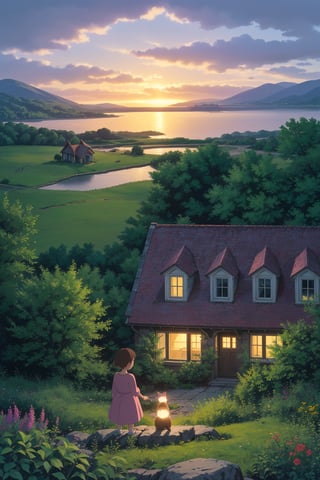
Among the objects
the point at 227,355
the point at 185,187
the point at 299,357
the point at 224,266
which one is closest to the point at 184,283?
the point at 224,266

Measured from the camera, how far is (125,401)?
23.0 m

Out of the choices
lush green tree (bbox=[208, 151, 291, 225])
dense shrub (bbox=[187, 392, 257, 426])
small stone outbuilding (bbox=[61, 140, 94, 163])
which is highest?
small stone outbuilding (bbox=[61, 140, 94, 163])

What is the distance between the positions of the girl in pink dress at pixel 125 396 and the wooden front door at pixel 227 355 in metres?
15.2

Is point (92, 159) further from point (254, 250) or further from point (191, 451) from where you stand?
point (191, 451)

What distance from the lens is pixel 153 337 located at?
37688mm

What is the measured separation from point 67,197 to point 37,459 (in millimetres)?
56421

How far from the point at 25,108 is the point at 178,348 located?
5546 centimetres

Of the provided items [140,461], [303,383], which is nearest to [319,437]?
[140,461]

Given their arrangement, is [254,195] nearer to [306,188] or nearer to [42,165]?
[306,188]

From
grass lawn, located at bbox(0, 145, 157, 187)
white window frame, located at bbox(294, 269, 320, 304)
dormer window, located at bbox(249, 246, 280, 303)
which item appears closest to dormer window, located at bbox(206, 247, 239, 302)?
dormer window, located at bbox(249, 246, 280, 303)

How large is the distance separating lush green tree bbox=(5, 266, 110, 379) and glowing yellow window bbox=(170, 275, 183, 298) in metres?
4.48

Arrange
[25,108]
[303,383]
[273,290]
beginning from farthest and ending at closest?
[25,108] → [273,290] → [303,383]

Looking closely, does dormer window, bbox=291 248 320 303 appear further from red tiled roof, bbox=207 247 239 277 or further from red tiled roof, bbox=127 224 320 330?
red tiled roof, bbox=207 247 239 277

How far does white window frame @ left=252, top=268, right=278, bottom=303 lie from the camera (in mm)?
37375
